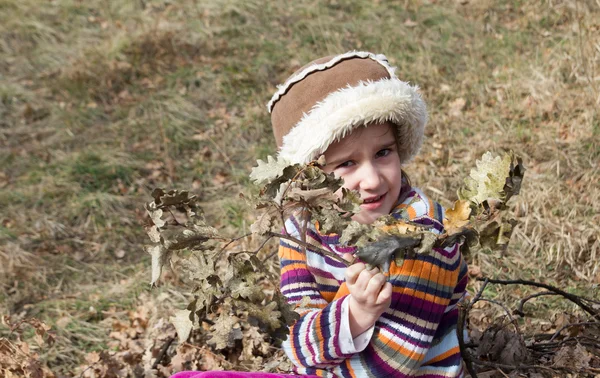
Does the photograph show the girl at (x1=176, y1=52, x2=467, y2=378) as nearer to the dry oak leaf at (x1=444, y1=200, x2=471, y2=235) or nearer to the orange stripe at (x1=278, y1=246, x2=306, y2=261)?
the orange stripe at (x1=278, y1=246, x2=306, y2=261)

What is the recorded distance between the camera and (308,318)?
7.39 feet

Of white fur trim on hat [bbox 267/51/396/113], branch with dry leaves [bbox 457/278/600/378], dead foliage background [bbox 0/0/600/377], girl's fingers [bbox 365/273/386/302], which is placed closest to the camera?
girl's fingers [bbox 365/273/386/302]

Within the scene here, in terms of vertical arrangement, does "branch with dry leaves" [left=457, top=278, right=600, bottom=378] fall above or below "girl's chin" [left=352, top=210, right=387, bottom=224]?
below

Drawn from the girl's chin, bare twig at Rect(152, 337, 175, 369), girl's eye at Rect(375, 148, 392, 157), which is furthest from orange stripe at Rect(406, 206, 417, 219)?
bare twig at Rect(152, 337, 175, 369)

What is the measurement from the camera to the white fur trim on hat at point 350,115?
7.02 ft

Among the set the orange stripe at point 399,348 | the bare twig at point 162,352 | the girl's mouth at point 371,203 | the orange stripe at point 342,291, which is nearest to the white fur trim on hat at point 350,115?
the girl's mouth at point 371,203

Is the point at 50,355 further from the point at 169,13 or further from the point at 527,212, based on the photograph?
the point at 169,13

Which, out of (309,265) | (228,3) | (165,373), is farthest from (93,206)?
(228,3)

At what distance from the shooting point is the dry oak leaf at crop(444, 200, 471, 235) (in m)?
1.74

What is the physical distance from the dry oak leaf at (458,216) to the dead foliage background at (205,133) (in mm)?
793

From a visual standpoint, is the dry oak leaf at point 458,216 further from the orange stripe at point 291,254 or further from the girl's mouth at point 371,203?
the orange stripe at point 291,254

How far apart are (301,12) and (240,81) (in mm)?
1560

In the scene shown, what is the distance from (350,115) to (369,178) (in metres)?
0.23

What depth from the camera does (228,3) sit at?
8.03 m
